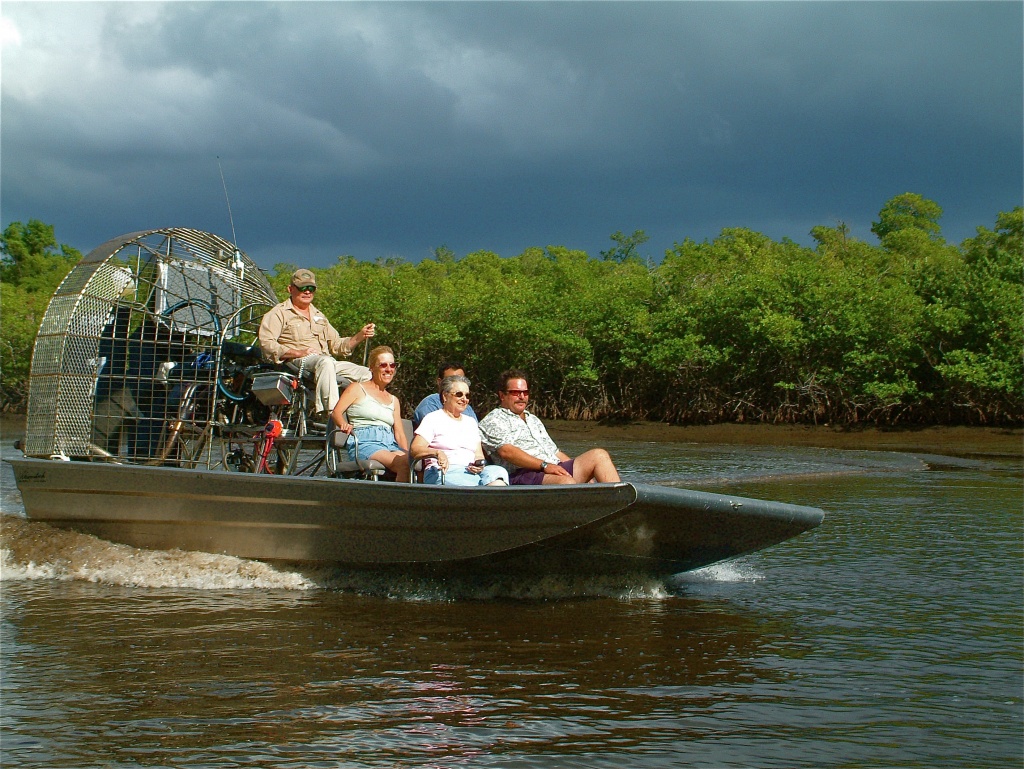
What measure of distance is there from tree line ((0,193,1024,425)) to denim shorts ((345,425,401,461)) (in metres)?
23.8

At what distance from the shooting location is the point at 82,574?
7.50 meters

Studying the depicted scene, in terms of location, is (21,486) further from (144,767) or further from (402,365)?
(402,365)

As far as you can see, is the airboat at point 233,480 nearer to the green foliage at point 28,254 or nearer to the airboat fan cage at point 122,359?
the airboat fan cage at point 122,359

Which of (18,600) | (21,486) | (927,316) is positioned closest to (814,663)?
(18,600)

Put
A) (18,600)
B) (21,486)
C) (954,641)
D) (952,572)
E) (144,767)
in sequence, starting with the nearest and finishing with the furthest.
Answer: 1. (144,767)
2. (954,641)
3. (18,600)
4. (952,572)
5. (21,486)

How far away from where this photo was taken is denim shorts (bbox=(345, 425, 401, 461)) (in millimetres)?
6996

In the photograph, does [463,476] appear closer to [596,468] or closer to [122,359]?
[596,468]

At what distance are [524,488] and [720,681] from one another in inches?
59.3

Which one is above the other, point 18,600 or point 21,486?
point 21,486

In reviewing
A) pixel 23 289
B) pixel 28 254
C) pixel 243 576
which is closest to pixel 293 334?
pixel 243 576

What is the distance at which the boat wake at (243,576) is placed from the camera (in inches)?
257

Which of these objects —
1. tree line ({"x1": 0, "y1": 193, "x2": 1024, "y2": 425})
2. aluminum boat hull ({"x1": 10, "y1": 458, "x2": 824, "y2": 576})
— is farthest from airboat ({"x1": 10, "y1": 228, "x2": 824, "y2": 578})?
tree line ({"x1": 0, "y1": 193, "x2": 1024, "y2": 425})

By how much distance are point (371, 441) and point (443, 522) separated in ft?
4.11

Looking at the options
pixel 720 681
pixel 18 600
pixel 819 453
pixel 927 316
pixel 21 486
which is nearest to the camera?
pixel 720 681
